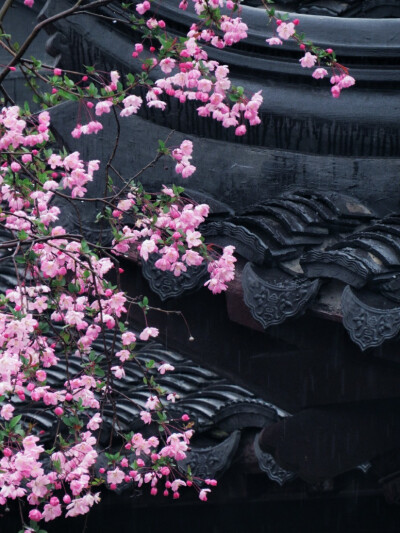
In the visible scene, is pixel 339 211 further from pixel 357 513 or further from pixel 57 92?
pixel 357 513

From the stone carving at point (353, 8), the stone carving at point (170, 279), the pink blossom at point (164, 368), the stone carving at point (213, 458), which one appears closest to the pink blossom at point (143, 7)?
the stone carving at point (170, 279)

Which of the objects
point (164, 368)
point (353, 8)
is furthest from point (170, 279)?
point (353, 8)

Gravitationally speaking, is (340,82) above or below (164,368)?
above

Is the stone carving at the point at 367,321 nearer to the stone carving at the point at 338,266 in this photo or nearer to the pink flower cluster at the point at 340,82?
the stone carving at the point at 338,266

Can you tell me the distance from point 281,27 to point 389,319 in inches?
48.1

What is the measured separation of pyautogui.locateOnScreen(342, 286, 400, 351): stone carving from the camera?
127 inches

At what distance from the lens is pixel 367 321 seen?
3281mm

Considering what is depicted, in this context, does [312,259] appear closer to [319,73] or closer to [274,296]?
[274,296]

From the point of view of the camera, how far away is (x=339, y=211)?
394 cm

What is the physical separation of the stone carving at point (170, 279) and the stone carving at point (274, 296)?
1.03ft

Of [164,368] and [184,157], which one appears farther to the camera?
[164,368]

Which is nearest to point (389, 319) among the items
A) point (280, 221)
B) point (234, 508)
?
point (280, 221)

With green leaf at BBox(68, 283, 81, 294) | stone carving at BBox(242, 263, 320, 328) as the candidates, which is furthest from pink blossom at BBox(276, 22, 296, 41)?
green leaf at BBox(68, 283, 81, 294)

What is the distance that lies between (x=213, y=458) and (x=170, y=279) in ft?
2.95
